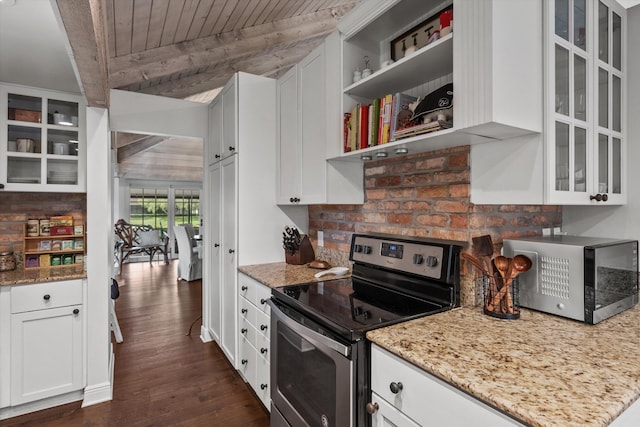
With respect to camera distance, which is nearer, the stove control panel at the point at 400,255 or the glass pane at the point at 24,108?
the stove control panel at the point at 400,255

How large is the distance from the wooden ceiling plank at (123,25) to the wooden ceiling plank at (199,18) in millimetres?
414

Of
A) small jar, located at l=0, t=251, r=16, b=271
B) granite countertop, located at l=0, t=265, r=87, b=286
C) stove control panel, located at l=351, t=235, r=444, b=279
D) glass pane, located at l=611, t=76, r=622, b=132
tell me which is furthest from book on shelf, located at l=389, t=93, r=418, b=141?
small jar, located at l=0, t=251, r=16, b=271

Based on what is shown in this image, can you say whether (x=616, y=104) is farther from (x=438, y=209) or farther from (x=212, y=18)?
(x=212, y=18)

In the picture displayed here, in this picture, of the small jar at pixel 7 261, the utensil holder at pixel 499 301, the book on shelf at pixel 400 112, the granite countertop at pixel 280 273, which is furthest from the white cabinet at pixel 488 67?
the small jar at pixel 7 261

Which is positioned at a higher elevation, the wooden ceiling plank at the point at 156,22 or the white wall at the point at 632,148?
the wooden ceiling plank at the point at 156,22

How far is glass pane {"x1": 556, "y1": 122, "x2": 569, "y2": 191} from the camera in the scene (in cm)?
130

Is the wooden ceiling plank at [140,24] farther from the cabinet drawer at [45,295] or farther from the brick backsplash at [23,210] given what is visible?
the cabinet drawer at [45,295]

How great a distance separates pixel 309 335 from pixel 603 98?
1.67m

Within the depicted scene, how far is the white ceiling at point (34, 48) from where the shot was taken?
4.79 ft

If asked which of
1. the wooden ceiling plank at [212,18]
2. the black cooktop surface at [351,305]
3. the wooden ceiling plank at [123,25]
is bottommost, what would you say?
the black cooktop surface at [351,305]

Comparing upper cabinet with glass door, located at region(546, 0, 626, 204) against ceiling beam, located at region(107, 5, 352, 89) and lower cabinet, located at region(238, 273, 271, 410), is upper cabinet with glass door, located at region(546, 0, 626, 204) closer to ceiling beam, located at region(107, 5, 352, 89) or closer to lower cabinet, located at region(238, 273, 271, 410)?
lower cabinet, located at region(238, 273, 271, 410)

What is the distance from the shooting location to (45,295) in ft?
7.12

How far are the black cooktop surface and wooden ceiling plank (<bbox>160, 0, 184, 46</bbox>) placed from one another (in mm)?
1830

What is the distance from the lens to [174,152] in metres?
7.01
